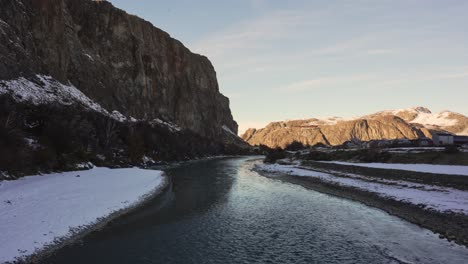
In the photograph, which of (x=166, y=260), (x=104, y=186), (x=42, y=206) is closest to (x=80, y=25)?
(x=104, y=186)

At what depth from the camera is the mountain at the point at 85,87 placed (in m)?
43.7

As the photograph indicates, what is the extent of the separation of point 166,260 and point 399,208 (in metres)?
18.0

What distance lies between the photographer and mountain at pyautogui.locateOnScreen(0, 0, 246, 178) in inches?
1719

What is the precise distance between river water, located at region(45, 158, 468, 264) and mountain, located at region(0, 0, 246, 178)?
15.8 meters

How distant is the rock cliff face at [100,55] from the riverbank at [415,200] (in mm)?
57573

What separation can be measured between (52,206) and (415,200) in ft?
77.8

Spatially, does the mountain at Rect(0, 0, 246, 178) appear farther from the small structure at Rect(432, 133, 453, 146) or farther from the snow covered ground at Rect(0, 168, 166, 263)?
the small structure at Rect(432, 133, 453, 146)

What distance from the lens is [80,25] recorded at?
12625cm

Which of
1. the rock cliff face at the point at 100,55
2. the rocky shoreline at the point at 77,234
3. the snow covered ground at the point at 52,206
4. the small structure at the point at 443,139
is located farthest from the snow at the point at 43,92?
the small structure at the point at 443,139

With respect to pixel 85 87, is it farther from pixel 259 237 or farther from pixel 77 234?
pixel 259 237

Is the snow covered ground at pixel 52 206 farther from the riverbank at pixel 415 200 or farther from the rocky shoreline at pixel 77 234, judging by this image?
the riverbank at pixel 415 200

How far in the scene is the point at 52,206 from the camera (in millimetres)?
20406

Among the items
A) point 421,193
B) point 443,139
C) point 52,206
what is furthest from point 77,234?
point 443,139

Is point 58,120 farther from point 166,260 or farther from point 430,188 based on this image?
point 430,188
